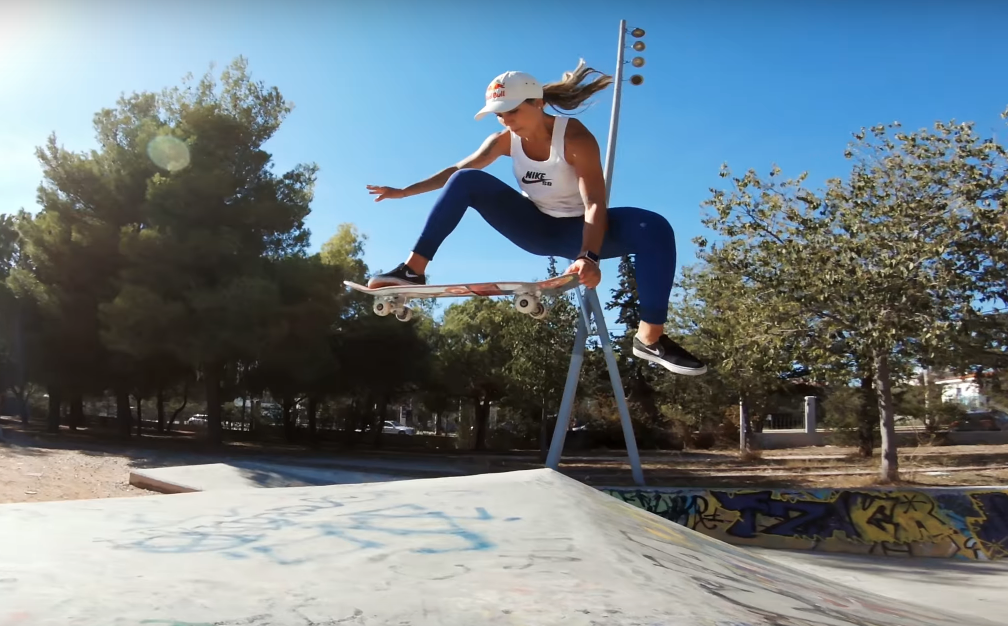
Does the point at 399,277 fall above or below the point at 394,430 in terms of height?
above

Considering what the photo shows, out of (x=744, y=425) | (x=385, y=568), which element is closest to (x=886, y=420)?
(x=744, y=425)

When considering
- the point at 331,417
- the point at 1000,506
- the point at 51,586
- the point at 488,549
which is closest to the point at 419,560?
the point at 488,549

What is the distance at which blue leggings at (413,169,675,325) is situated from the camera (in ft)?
14.1

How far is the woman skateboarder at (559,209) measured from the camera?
168 inches

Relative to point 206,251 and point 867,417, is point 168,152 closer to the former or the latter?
point 206,251

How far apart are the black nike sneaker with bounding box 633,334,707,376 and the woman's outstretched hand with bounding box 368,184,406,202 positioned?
202 cm

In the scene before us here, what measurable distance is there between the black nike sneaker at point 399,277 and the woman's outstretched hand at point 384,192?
77 cm

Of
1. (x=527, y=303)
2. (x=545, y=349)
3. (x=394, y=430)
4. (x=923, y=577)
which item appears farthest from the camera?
(x=394, y=430)

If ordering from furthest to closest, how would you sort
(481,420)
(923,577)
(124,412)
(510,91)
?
(481,420), (124,412), (923,577), (510,91)

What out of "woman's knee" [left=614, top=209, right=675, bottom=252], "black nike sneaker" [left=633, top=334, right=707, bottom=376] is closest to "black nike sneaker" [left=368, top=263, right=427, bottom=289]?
"woman's knee" [left=614, top=209, right=675, bottom=252]

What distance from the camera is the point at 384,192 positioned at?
17.2 ft

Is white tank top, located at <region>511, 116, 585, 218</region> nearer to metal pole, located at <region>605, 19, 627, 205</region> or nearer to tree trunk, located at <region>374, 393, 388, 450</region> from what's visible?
metal pole, located at <region>605, 19, 627, 205</region>

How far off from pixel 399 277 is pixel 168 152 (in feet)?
60.2

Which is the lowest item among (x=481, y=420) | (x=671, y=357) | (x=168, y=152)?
(x=481, y=420)
